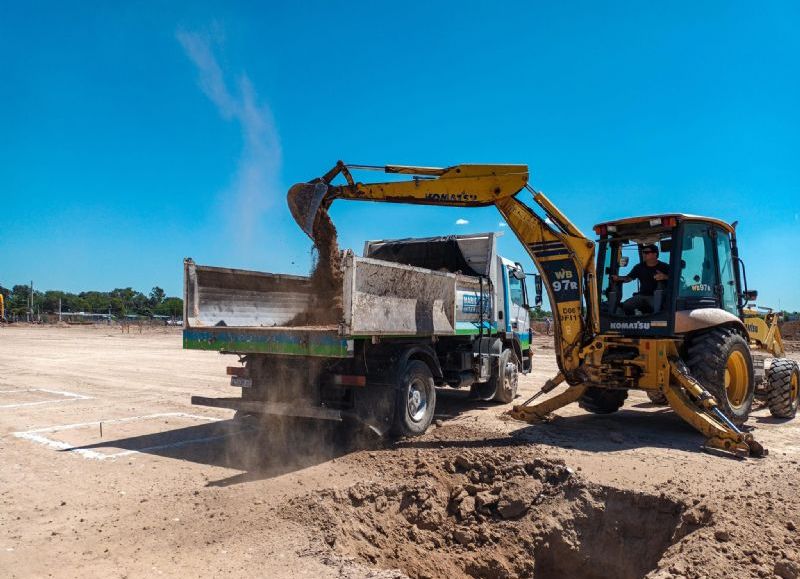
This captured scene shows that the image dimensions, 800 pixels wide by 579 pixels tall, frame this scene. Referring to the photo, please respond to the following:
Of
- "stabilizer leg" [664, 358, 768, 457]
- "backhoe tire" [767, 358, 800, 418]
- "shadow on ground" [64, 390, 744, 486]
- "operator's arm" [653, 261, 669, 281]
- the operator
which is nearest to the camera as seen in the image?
"stabilizer leg" [664, 358, 768, 457]

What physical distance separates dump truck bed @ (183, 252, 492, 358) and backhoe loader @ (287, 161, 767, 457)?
123 cm

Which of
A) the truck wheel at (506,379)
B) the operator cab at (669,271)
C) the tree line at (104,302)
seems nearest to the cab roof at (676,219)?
the operator cab at (669,271)

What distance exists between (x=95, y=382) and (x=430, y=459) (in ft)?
35.0

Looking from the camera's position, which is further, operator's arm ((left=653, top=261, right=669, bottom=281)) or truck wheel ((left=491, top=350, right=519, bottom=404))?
truck wheel ((left=491, top=350, right=519, bottom=404))

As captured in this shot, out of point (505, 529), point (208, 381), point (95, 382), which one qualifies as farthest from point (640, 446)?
point (95, 382)

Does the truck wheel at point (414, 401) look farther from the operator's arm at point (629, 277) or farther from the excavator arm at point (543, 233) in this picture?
the operator's arm at point (629, 277)

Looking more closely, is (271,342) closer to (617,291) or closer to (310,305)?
(310,305)

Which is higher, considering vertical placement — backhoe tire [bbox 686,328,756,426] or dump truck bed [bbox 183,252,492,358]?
dump truck bed [bbox 183,252,492,358]

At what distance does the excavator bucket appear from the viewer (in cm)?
862

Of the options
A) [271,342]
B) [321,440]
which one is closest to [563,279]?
[321,440]

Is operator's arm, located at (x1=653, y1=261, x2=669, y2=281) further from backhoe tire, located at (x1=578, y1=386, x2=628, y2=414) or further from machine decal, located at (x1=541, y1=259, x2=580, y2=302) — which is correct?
backhoe tire, located at (x1=578, y1=386, x2=628, y2=414)

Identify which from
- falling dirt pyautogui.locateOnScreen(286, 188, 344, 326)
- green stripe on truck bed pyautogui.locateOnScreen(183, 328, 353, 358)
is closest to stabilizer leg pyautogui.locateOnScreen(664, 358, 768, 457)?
green stripe on truck bed pyautogui.locateOnScreen(183, 328, 353, 358)

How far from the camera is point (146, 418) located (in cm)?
956

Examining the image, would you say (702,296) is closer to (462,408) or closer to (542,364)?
(462,408)
